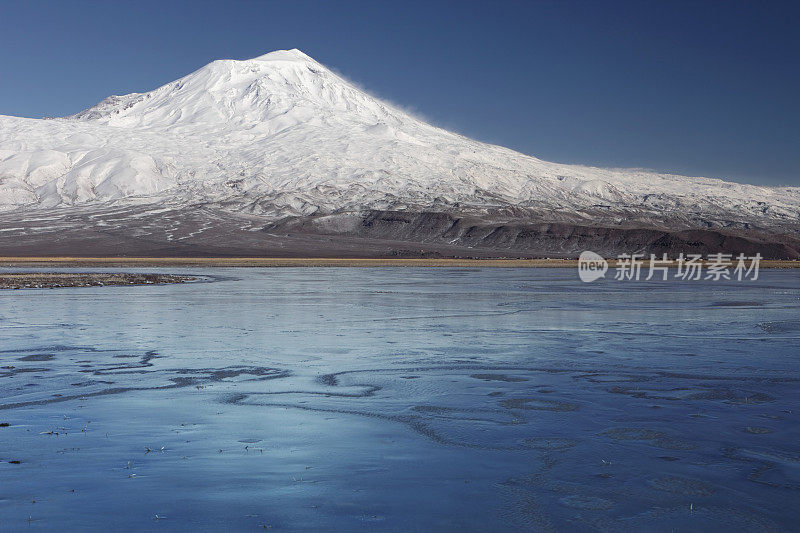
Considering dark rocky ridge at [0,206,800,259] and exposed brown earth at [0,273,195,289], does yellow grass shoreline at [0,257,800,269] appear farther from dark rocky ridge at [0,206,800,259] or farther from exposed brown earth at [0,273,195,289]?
exposed brown earth at [0,273,195,289]

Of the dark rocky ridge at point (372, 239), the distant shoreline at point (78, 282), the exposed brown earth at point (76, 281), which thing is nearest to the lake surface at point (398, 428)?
the distant shoreline at point (78, 282)

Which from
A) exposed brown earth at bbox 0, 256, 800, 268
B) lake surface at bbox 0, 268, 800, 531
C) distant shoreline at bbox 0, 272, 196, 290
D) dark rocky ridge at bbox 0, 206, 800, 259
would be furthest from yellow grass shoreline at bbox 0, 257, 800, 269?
lake surface at bbox 0, 268, 800, 531

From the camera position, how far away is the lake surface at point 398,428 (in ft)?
29.6

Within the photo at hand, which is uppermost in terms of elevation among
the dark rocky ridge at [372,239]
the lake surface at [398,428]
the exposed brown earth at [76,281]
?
the dark rocky ridge at [372,239]

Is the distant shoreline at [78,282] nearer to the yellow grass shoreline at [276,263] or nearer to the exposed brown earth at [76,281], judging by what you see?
the exposed brown earth at [76,281]

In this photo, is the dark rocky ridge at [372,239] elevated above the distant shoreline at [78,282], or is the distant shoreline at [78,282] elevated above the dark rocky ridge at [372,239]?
the dark rocky ridge at [372,239]

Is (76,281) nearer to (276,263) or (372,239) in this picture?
(276,263)

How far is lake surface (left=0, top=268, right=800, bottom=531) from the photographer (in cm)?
902

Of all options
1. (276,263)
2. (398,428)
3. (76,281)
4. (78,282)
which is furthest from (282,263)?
(398,428)

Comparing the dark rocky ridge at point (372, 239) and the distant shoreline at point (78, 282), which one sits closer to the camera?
the distant shoreline at point (78, 282)

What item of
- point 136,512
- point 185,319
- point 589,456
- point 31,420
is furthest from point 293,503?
point 185,319

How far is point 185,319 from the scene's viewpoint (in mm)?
30484

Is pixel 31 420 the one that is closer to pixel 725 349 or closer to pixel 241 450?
pixel 241 450

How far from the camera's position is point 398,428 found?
12.8 m
